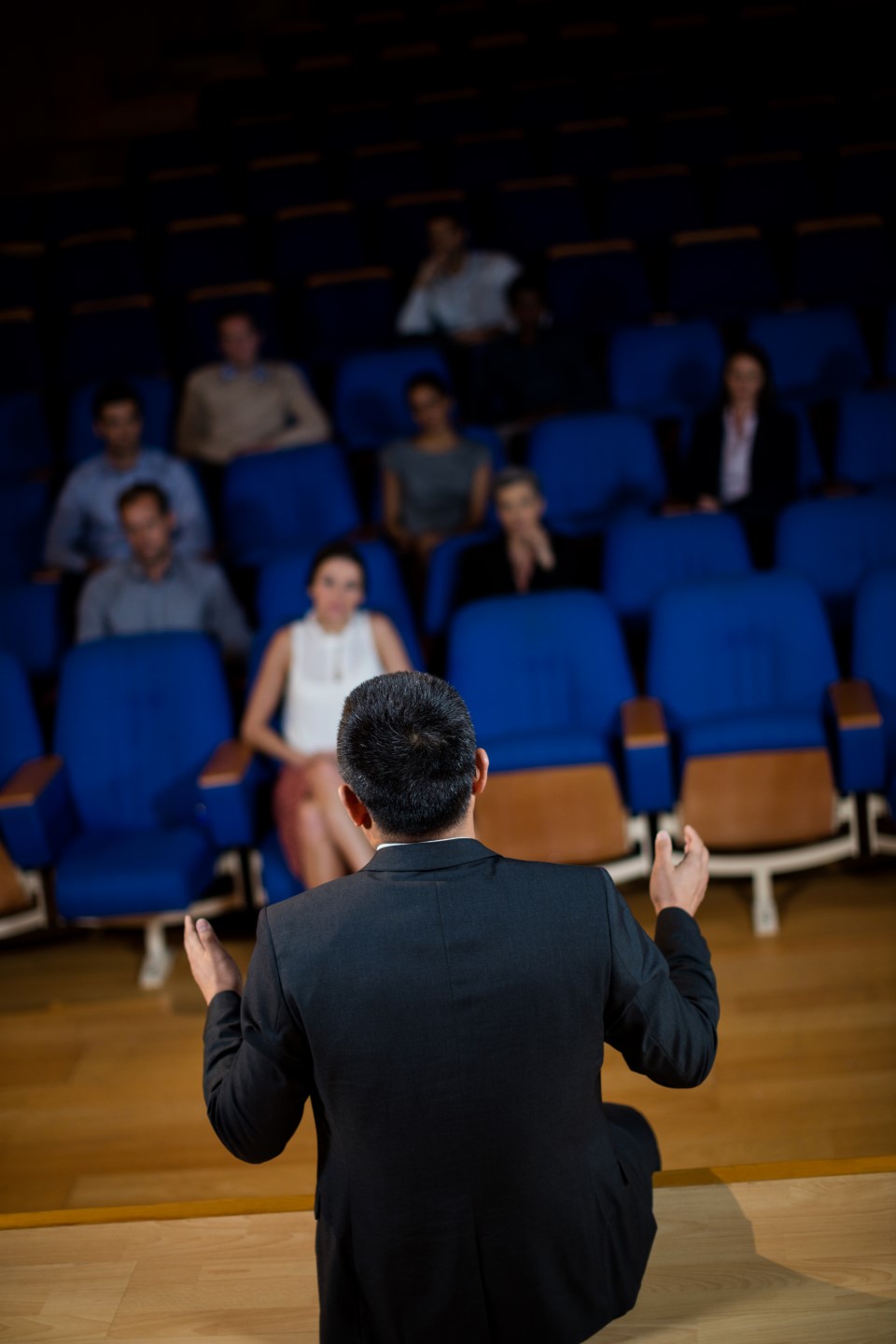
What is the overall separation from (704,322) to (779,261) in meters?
0.58

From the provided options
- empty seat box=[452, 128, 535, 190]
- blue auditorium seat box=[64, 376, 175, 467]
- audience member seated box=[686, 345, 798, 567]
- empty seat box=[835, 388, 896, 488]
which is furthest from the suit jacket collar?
empty seat box=[452, 128, 535, 190]

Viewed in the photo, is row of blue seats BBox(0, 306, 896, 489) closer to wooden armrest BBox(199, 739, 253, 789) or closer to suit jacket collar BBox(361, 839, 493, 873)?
wooden armrest BBox(199, 739, 253, 789)

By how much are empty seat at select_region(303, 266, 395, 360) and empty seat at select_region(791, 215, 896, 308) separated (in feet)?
2.63

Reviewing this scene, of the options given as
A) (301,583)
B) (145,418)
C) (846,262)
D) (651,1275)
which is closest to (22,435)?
(145,418)

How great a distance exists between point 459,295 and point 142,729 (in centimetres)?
134

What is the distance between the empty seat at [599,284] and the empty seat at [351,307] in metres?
0.33

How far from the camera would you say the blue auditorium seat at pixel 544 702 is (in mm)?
1466

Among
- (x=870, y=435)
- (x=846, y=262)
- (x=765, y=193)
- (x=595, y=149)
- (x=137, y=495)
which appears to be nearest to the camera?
(x=137, y=495)

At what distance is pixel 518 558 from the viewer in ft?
5.82

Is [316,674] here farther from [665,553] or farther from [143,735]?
[665,553]

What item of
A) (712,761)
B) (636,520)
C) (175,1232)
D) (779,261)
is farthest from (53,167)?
(175,1232)

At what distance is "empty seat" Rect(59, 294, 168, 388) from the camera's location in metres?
2.57

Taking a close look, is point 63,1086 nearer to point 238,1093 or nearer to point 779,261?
point 238,1093

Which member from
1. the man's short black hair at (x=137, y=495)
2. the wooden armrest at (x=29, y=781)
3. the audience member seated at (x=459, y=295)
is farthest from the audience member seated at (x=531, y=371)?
the wooden armrest at (x=29, y=781)
